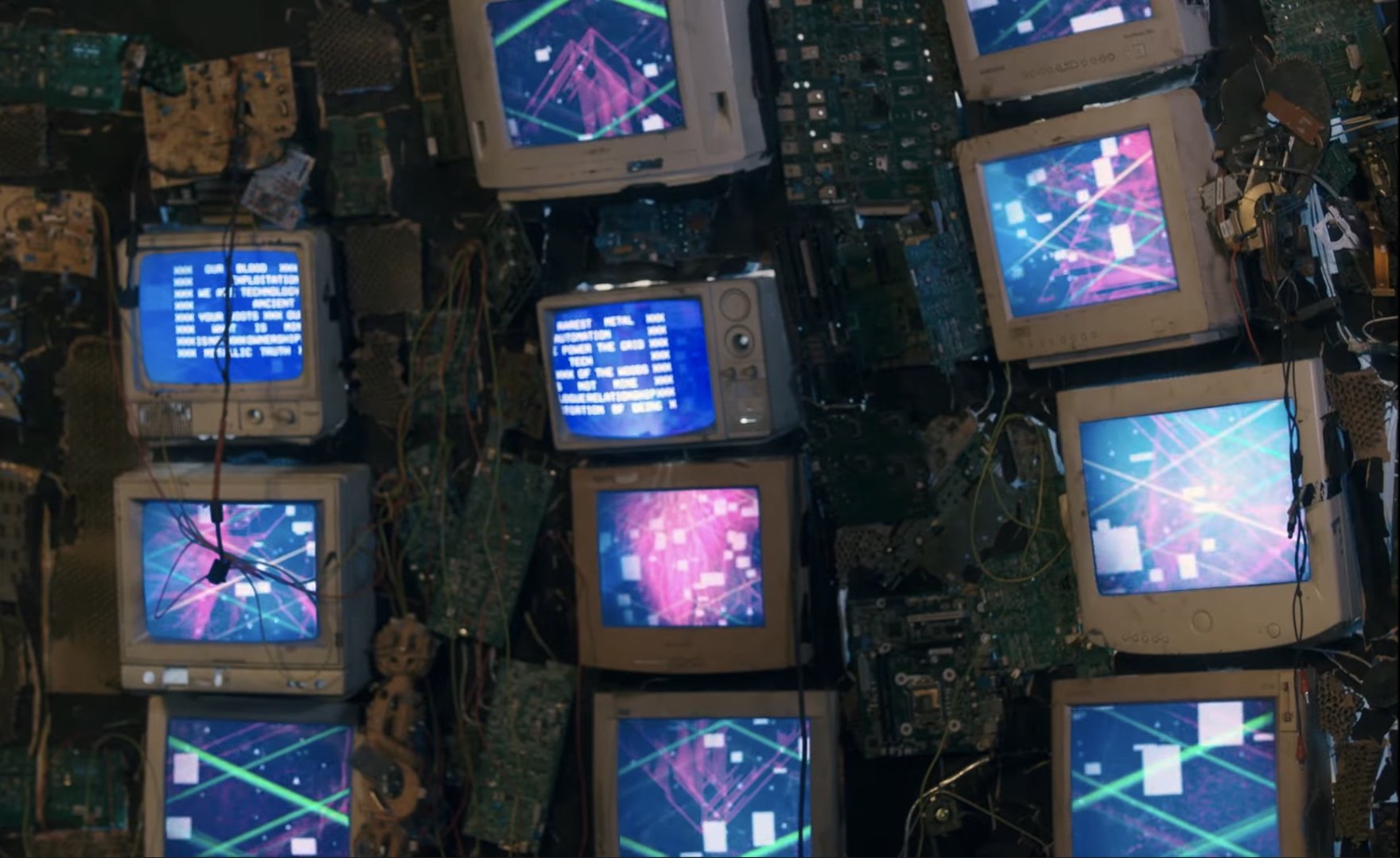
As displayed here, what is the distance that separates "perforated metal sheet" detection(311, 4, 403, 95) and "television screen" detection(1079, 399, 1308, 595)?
1.95 m

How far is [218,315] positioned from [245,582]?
0.65m

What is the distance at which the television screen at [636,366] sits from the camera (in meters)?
3.05

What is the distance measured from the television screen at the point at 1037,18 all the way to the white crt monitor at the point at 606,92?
1.71ft

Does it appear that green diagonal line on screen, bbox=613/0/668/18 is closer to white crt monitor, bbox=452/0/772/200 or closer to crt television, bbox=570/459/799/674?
white crt monitor, bbox=452/0/772/200

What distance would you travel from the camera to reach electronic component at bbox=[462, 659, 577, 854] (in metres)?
3.41

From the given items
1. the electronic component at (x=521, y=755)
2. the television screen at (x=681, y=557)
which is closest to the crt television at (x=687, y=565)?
the television screen at (x=681, y=557)

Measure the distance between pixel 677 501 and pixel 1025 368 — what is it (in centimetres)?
86

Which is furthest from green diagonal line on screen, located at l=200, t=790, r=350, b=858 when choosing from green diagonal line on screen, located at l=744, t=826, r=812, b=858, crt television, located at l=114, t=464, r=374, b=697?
green diagonal line on screen, located at l=744, t=826, r=812, b=858

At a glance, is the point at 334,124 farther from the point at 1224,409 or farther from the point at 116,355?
the point at 1224,409

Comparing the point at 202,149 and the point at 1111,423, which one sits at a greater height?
the point at 202,149

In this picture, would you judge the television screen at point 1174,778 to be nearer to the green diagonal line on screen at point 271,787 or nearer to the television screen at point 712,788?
the television screen at point 712,788

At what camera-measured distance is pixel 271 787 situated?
131 inches

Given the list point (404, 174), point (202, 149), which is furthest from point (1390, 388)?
point (202, 149)

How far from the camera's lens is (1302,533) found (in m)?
2.64
